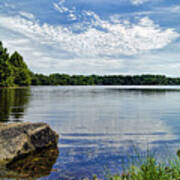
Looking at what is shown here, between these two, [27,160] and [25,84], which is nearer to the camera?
[27,160]

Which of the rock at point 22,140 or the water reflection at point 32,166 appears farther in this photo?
the rock at point 22,140

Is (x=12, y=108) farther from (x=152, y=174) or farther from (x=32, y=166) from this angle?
(x=152, y=174)

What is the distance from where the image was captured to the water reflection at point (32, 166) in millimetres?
5738

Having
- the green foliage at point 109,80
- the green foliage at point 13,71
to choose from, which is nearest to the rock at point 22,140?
the green foliage at point 13,71

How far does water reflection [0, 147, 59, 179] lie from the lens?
574 cm

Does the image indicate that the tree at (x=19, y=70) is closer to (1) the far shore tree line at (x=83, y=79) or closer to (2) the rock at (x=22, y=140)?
(1) the far shore tree line at (x=83, y=79)

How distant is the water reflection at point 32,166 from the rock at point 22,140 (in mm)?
246

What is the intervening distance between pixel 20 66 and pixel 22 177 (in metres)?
99.9

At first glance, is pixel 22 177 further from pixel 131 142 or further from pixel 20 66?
pixel 20 66

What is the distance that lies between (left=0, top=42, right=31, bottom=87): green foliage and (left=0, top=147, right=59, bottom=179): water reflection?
66.7 m

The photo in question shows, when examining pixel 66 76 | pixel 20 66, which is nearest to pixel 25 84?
pixel 20 66

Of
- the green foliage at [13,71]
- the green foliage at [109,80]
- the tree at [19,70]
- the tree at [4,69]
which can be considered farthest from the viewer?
the green foliage at [109,80]

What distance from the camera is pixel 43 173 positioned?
5.88 meters

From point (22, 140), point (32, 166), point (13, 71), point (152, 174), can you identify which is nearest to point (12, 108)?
point (22, 140)
